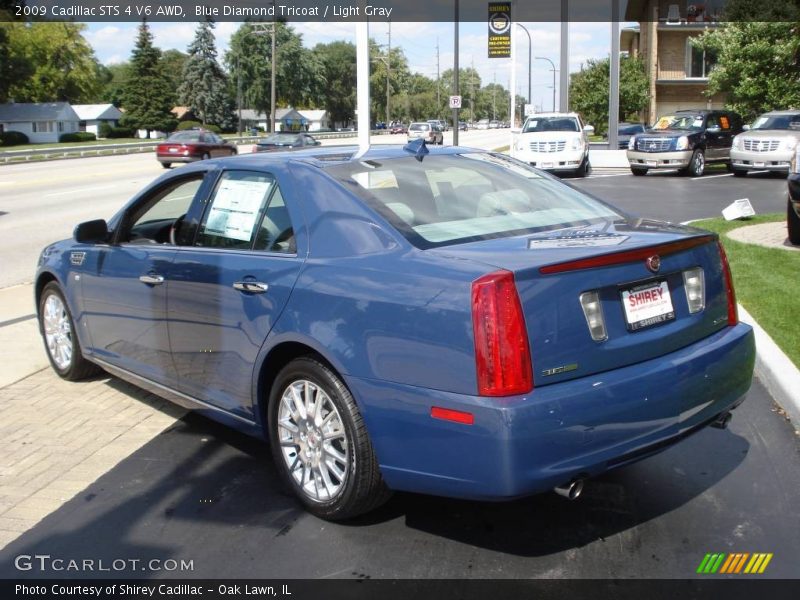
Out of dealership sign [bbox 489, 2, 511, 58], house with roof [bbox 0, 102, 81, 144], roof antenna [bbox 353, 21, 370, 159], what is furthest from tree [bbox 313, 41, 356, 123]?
roof antenna [bbox 353, 21, 370, 159]

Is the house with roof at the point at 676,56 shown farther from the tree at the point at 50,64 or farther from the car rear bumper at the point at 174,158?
the tree at the point at 50,64

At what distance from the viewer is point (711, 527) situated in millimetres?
3881

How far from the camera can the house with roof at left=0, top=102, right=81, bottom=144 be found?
9200cm

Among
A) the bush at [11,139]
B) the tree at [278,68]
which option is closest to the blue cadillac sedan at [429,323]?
the bush at [11,139]

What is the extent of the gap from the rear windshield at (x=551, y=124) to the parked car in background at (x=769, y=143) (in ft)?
15.4

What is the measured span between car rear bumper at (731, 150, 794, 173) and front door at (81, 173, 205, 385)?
21.3 m

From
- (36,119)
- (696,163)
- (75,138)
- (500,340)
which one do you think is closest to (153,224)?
(500,340)

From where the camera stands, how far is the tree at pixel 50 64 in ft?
308

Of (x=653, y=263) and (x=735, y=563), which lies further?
(x=653, y=263)

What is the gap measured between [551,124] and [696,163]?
4.36m

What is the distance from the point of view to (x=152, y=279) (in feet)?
16.2

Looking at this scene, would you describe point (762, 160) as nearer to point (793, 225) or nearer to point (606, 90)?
point (793, 225)

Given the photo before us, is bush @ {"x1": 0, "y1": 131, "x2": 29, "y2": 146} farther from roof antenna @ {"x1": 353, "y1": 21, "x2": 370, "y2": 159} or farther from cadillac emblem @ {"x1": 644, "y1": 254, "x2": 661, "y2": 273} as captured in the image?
cadillac emblem @ {"x1": 644, "y1": 254, "x2": 661, "y2": 273}

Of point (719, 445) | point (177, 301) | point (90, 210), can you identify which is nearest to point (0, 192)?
point (90, 210)
